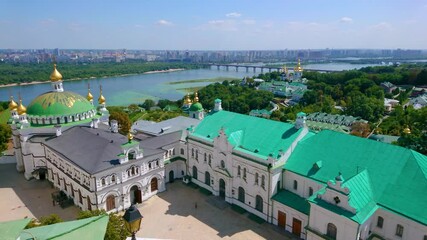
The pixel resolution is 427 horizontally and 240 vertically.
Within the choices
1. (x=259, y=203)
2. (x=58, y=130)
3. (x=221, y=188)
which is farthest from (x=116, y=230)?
(x=58, y=130)

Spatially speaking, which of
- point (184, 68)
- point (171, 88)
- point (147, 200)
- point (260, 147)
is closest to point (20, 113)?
point (147, 200)

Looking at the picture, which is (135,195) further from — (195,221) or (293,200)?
(293,200)

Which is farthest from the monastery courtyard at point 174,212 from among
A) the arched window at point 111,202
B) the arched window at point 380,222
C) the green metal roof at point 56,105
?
the green metal roof at point 56,105

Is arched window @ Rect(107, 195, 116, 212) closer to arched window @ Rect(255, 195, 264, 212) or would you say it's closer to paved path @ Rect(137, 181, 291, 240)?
paved path @ Rect(137, 181, 291, 240)

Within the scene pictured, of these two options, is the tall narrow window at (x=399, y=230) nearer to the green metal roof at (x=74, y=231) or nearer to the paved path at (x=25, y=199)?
the green metal roof at (x=74, y=231)

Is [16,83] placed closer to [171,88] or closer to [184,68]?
[171,88]

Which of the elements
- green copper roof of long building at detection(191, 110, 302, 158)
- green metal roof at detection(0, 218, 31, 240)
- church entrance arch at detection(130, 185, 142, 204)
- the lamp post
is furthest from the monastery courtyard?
the lamp post
